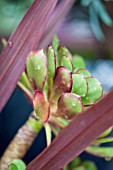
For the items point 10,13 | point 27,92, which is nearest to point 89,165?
point 27,92

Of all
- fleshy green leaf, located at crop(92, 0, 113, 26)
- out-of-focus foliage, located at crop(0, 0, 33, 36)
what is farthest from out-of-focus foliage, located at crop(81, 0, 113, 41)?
out-of-focus foliage, located at crop(0, 0, 33, 36)

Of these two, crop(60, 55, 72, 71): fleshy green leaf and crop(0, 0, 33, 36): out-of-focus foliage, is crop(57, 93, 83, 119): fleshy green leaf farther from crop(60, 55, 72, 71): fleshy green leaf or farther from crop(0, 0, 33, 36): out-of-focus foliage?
crop(0, 0, 33, 36): out-of-focus foliage

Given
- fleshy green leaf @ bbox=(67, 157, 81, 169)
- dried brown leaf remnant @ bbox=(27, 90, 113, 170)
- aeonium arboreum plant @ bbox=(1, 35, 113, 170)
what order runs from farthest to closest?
fleshy green leaf @ bbox=(67, 157, 81, 169) < aeonium arboreum plant @ bbox=(1, 35, 113, 170) < dried brown leaf remnant @ bbox=(27, 90, 113, 170)

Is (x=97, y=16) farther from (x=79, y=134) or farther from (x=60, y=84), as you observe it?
(x=79, y=134)

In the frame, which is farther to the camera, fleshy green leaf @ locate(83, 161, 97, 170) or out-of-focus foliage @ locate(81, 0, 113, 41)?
out-of-focus foliage @ locate(81, 0, 113, 41)

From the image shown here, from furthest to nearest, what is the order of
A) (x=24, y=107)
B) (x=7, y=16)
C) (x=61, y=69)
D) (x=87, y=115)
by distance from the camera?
1. (x=7, y=16)
2. (x=24, y=107)
3. (x=61, y=69)
4. (x=87, y=115)

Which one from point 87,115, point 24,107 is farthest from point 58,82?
point 24,107

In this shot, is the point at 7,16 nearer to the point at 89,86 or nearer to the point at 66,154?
the point at 89,86
